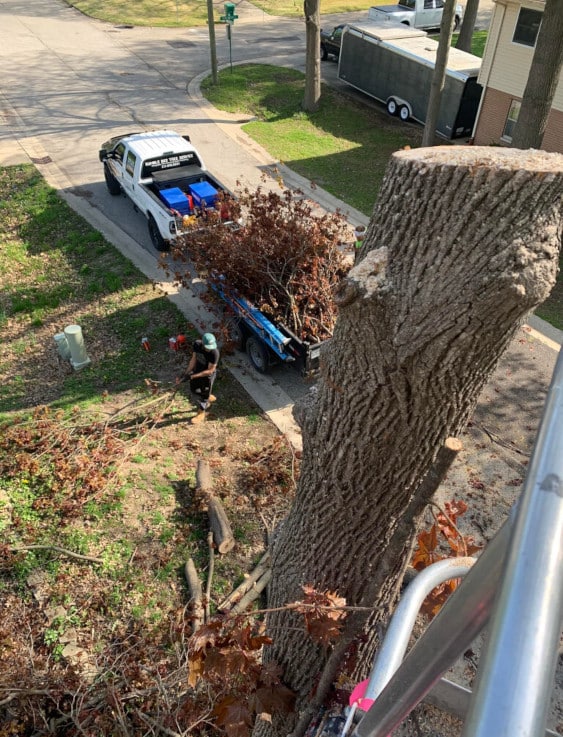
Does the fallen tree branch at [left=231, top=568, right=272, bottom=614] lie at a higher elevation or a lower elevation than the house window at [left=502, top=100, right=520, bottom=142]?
lower

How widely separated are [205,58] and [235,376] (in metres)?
19.8

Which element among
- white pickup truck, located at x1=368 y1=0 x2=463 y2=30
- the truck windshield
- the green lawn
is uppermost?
white pickup truck, located at x1=368 y1=0 x2=463 y2=30

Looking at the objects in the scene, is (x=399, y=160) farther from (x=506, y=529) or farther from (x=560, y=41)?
(x=560, y=41)

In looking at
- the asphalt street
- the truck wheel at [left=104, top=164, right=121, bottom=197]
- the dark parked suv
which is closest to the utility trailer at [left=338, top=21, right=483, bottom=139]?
the asphalt street

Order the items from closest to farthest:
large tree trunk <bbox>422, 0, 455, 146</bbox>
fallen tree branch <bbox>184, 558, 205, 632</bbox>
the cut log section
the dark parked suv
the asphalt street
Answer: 1. fallen tree branch <bbox>184, 558, 205, 632</bbox>
2. the cut log section
3. the asphalt street
4. large tree trunk <bbox>422, 0, 455, 146</bbox>
5. the dark parked suv

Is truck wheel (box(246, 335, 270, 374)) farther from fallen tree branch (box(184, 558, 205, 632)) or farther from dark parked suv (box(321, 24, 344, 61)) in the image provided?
dark parked suv (box(321, 24, 344, 61))

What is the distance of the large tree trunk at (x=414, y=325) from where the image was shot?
5.91ft

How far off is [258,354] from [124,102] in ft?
47.6

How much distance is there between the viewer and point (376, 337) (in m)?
2.21

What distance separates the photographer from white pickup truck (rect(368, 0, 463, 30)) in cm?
2459

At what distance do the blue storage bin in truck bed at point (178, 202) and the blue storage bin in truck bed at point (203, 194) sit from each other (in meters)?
0.23

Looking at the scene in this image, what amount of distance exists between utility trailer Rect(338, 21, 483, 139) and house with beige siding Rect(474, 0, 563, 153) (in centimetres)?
68

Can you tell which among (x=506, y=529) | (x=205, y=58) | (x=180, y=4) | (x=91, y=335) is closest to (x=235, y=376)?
(x=91, y=335)

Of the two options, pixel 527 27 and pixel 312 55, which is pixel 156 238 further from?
pixel 527 27
